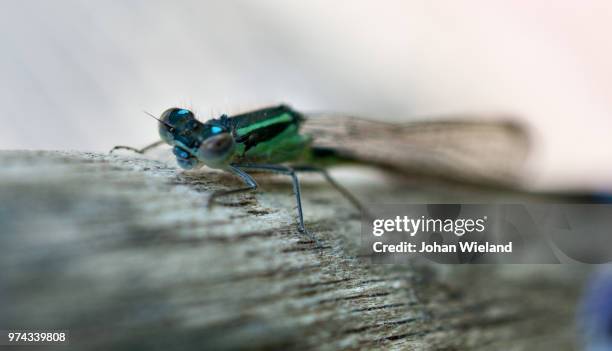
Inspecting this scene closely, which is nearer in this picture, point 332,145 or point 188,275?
point 188,275

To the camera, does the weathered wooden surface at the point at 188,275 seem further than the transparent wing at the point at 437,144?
No

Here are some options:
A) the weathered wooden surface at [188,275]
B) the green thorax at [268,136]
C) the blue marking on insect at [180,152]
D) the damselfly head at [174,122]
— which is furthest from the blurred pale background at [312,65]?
the weathered wooden surface at [188,275]

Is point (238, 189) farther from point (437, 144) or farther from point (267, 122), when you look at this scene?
point (437, 144)

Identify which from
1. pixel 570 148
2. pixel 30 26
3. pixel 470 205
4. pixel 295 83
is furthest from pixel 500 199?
pixel 30 26

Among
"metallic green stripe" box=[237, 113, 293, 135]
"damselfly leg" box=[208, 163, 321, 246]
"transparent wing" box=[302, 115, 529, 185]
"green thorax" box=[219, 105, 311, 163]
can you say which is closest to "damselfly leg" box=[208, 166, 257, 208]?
"damselfly leg" box=[208, 163, 321, 246]

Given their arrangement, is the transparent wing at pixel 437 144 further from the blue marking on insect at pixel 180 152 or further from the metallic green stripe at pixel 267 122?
the blue marking on insect at pixel 180 152

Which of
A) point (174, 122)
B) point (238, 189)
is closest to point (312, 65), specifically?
point (174, 122)

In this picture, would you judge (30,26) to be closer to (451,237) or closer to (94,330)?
(451,237)
